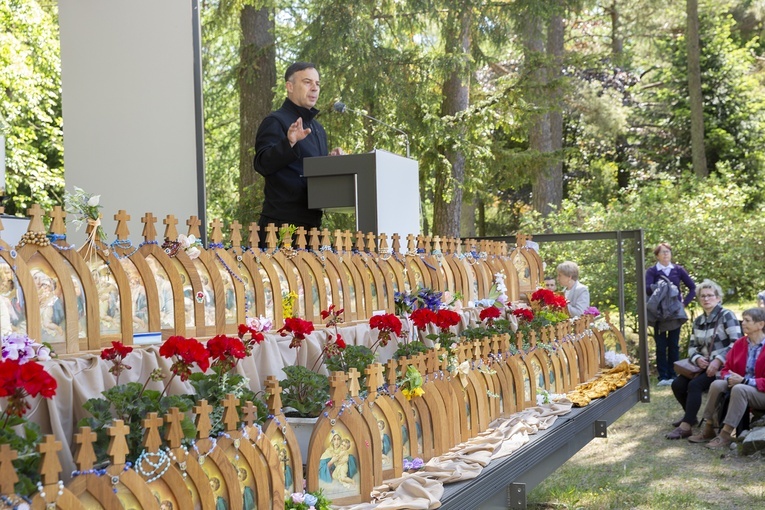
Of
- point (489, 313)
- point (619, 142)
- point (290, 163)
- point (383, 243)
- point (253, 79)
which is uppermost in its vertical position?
point (619, 142)

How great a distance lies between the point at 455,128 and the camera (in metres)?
10.6

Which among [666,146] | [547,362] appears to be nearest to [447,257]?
[547,362]

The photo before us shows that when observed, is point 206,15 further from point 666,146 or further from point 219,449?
point 666,146

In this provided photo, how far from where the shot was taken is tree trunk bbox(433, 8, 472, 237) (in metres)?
10.6

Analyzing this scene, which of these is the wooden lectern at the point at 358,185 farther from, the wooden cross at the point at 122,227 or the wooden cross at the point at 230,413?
the wooden cross at the point at 230,413

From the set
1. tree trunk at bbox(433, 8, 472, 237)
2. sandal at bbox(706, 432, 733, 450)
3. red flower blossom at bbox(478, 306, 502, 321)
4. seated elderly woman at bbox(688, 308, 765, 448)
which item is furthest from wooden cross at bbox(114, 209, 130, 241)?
tree trunk at bbox(433, 8, 472, 237)

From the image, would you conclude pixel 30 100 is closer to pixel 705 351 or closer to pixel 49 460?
pixel 705 351

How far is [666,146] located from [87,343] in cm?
1856

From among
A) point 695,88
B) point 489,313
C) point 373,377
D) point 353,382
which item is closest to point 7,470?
point 353,382

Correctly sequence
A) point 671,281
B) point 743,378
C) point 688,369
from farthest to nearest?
point 671,281
point 688,369
point 743,378

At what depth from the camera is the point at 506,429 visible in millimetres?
4305

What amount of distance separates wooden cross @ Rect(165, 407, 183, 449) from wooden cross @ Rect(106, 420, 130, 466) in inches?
6.6

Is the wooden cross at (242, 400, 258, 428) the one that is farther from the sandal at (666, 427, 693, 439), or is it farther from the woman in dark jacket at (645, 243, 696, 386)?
the woman in dark jacket at (645, 243, 696, 386)

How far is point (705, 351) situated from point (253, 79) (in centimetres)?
581
